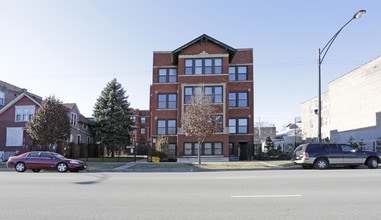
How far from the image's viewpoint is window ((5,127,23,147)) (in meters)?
37.5

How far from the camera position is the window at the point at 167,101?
3625cm

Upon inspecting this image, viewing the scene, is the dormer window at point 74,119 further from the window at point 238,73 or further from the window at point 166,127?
the window at point 238,73

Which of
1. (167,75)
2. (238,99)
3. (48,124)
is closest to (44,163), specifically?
(48,124)

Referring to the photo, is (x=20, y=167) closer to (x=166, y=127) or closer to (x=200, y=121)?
(x=200, y=121)

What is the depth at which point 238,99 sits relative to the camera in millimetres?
36531

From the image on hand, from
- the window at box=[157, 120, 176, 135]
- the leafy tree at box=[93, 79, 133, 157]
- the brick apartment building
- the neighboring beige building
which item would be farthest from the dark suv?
the leafy tree at box=[93, 79, 133, 157]

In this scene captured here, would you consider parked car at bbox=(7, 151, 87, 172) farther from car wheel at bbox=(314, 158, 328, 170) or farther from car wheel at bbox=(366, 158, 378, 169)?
car wheel at bbox=(366, 158, 378, 169)

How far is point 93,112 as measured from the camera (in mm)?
45688

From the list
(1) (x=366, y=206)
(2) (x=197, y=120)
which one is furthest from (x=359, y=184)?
(2) (x=197, y=120)

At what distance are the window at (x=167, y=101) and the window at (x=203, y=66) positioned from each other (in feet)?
10.9

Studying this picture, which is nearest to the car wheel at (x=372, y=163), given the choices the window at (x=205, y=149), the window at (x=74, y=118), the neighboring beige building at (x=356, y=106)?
the neighboring beige building at (x=356, y=106)

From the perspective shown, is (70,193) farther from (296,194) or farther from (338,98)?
(338,98)

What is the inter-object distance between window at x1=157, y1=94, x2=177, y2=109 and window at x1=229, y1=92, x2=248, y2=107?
5937mm

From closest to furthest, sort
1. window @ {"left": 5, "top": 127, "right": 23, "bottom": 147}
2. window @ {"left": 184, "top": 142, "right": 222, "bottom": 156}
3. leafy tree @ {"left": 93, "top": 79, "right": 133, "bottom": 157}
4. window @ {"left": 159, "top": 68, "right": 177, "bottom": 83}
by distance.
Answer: window @ {"left": 184, "top": 142, "right": 222, "bottom": 156}
window @ {"left": 159, "top": 68, "right": 177, "bottom": 83}
window @ {"left": 5, "top": 127, "right": 23, "bottom": 147}
leafy tree @ {"left": 93, "top": 79, "right": 133, "bottom": 157}
